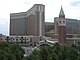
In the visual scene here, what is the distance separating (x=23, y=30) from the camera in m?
164

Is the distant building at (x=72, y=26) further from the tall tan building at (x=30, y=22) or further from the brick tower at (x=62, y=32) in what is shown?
the brick tower at (x=62, y=32)

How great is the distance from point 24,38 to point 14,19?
Result: 22862 mm

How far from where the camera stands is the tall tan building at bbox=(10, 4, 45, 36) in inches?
5999

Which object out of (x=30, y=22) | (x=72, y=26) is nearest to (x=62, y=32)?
(x=30, y=22)

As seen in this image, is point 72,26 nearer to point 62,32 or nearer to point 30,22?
point 30,22

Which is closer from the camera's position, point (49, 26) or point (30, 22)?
point (30, 22)

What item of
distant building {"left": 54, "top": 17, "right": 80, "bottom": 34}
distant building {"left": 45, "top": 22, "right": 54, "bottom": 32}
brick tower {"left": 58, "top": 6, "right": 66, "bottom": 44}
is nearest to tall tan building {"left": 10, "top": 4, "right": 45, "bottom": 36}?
distant building {"left": 54, "top": 17, "right": 80, "bottom": 34}

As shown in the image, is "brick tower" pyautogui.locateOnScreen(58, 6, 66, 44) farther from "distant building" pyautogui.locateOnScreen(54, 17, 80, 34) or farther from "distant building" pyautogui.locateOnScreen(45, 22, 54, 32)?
"distant building" pyautogui.locateOnScreen(45, 22, 54, 32)

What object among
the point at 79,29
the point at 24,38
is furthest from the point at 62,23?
the point at 79,29

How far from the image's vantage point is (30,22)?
154 m

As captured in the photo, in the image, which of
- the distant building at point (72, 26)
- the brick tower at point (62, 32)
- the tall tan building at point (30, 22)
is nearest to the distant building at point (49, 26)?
the distant building at point (72, 26)

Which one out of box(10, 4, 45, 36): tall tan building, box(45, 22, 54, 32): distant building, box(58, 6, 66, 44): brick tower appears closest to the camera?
box(58, 6, 66, 44): brick tower

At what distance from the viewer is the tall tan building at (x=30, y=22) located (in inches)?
5999

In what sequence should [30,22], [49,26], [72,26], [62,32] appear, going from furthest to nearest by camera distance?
[49,26], [72,26], [30,22], [62,32]
